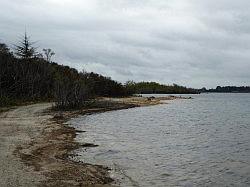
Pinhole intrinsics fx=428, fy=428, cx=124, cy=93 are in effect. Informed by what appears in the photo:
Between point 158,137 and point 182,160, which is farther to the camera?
point 158,137

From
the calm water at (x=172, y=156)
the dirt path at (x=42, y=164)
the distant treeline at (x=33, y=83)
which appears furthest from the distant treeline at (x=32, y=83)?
the dirt path at (x=42, y=164)

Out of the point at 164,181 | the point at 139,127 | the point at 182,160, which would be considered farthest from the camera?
the point at 139,127

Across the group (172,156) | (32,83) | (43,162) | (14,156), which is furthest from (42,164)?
(32,83)

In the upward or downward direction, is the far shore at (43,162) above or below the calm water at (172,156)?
above

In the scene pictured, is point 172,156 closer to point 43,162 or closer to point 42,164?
point 43,162

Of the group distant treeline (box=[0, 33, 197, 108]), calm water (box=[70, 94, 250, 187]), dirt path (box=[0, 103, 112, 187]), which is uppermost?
distant treeline (box=[0, 33, 197, 108])

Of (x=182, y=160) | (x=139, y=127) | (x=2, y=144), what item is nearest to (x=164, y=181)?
(x=182, y=160)

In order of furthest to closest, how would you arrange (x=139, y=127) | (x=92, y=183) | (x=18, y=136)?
(x=139, y=127), (x=18, y=136), (x=92, y=183)

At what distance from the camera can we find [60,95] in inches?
2736

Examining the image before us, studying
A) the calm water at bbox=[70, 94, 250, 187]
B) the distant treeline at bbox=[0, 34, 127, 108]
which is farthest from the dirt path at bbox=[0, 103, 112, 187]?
the distant treeline at bbox=[0, 34, 127, 108]

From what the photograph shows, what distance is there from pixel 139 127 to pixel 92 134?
35.9ft

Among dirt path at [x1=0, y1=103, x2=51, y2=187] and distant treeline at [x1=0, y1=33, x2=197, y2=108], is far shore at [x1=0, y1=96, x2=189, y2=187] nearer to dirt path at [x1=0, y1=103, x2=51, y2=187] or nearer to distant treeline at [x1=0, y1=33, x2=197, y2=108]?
dirt path at [x1=0, y1=103, x2=51, y2=187]

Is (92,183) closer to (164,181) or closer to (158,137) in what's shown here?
(164,181)

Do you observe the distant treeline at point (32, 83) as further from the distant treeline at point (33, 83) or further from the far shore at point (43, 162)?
the far shore at point (43, 162)
